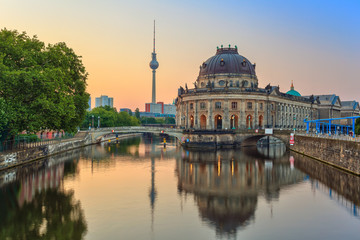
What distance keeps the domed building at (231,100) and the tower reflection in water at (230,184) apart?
37519 millimetres

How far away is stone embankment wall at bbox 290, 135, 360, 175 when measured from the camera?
4178 cm

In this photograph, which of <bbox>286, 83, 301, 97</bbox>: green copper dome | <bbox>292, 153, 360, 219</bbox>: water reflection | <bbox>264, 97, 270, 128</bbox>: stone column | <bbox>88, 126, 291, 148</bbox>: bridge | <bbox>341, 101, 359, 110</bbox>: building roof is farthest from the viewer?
<bbox>341, 101, 359, 110</bbox>: building roof

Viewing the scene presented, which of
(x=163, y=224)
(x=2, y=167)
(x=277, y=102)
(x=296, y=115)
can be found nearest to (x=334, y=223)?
(x=163, y=224)

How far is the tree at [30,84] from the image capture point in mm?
42656

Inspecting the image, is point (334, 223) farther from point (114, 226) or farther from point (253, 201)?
point (114, 226)

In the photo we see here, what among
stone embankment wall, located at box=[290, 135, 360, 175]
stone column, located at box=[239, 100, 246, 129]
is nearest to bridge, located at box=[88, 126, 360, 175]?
stone embankment wall, located at box=[290, 135, 360, 175]

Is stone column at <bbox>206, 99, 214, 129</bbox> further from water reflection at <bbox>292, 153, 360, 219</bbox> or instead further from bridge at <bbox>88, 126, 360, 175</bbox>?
water reflection at <bbox>292, 153, 360, 219</bbox>

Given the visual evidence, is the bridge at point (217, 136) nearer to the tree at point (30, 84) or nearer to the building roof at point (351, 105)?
the tree at point (30, 84)

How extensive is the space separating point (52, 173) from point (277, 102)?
83.1m

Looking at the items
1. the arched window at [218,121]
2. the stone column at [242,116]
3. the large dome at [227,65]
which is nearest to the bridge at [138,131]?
the arched window at [218,121]

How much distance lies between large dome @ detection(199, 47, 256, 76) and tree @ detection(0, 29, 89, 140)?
65896mm

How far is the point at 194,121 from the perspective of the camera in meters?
104

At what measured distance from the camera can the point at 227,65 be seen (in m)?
110

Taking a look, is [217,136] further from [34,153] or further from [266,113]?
[34,153]
